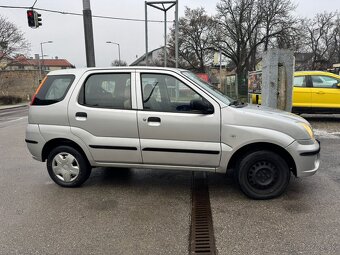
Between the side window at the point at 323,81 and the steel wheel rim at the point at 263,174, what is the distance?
25.8 ft

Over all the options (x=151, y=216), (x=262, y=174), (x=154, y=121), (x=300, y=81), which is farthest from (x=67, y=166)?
(x=300, y=81)

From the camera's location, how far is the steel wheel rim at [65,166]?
482 cm

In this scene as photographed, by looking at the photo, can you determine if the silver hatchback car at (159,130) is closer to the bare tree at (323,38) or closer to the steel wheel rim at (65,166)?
the steel wheel rim at (65,166)

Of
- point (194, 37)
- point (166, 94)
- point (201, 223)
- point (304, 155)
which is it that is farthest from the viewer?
point (194, 37)

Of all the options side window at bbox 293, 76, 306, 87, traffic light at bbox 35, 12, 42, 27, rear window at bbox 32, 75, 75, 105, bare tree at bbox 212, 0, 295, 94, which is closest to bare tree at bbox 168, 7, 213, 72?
bare tree at bbox 212, 0, 295, 94

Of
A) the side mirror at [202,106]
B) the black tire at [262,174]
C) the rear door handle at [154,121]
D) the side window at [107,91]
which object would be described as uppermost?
the side window at [107,91]

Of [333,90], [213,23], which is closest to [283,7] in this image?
[213,23]

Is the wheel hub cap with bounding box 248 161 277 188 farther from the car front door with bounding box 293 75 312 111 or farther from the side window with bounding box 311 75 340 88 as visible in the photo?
the side window with bounding box 311 75 340 88

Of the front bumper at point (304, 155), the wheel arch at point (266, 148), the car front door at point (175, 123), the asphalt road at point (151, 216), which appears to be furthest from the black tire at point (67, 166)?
the front bumper at point (304, 155)

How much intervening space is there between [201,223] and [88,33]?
8.81 metres

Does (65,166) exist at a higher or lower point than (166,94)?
lower

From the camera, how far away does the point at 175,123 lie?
14.0 ft

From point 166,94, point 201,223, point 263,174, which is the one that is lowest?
point 201,223

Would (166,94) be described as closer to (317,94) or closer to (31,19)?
(317,94)
